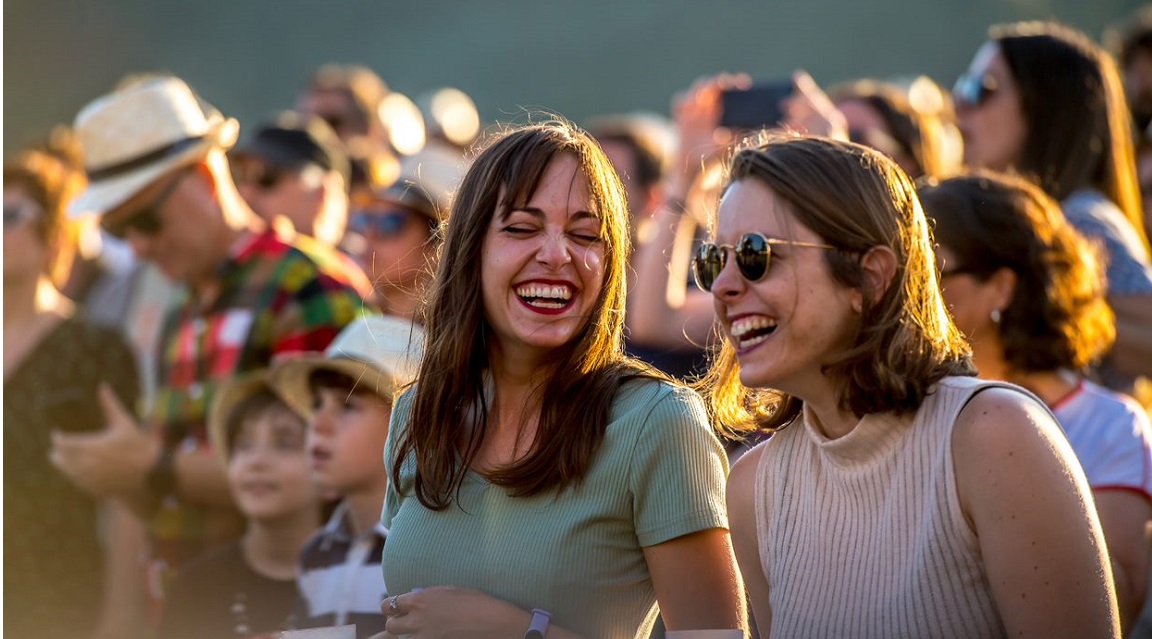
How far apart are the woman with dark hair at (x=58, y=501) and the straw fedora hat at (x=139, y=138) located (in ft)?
1.70

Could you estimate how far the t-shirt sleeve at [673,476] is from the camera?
241cm

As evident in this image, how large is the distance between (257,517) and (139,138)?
5.14 feet

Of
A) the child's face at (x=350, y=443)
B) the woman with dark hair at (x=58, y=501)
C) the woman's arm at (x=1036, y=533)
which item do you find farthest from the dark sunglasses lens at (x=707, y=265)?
the woman with dark hair at (x=58, y=501)

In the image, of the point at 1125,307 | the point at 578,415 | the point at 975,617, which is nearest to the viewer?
the point at 975,617

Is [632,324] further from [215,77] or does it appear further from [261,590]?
[215,77]

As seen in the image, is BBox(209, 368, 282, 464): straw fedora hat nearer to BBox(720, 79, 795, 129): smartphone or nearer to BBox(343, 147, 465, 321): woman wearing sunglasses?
BBox(343, 147, 465, 321): woman wearing sunglasses

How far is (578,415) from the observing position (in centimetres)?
252

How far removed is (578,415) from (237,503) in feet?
7.20

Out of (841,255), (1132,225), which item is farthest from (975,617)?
(1132,225)

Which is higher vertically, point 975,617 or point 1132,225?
point 1132,225

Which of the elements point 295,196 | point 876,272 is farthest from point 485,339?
point 295,196

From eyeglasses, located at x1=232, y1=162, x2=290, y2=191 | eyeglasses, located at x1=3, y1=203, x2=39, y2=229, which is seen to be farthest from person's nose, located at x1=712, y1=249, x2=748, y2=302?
eyeglasses, located at x1=3, y1=203, x2=39, y2=229

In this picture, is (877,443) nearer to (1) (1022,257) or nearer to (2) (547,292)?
(2) (547,292)

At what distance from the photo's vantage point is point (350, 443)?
3.83 meters
